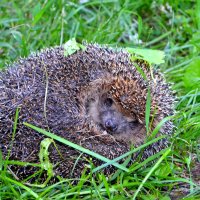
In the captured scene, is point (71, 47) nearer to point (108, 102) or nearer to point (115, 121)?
point (108, 102)

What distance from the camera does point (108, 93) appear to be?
4133 millimetres

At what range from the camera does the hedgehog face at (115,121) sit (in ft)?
13.3

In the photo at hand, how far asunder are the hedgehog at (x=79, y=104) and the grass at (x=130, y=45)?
0.15 metres

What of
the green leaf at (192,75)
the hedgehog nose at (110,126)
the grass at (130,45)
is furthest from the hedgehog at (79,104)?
the green leaf at (192,75)

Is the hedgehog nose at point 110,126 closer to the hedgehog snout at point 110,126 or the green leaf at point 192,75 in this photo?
the hedgehog snout at point 110,126

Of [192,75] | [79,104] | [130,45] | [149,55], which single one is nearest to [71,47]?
[79,104]

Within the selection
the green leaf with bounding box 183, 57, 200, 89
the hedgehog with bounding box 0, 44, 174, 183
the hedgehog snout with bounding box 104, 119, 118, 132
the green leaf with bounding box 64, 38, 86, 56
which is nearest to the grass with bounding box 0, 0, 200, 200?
the green leaf with bounding box 183, 57, 200, 89

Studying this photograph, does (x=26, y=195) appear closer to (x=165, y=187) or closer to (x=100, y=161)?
(x=100, y=161)

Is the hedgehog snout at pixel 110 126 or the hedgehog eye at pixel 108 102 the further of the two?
the hedgehog eye at pixel 108 102

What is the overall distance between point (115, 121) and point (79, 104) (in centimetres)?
29

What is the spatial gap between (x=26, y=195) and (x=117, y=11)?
2.31m

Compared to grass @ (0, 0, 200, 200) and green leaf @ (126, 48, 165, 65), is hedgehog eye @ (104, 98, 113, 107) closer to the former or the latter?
green leaf @ (126, 48, 165, 65)

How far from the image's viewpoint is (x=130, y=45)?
5258mm

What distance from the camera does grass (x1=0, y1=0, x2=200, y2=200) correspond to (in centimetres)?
360
